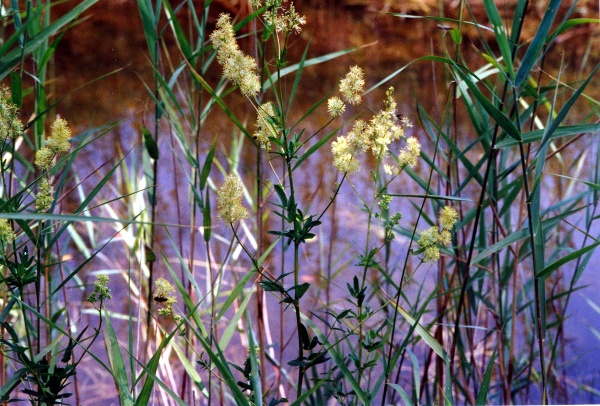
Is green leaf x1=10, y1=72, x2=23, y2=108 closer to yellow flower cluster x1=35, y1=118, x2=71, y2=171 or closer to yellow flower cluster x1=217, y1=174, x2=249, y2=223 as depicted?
yellow flower cluster x1=35, y1=118, x2=71, y2=171

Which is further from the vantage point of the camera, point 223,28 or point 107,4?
point 107,4

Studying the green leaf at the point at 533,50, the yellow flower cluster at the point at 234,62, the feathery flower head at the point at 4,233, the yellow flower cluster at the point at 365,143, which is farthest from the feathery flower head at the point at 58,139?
the green leaf at the point at 533,50

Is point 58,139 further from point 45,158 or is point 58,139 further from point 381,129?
point 381,129

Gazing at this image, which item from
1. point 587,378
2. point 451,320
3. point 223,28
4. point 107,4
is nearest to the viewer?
point 223,28

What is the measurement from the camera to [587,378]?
144 centimetres

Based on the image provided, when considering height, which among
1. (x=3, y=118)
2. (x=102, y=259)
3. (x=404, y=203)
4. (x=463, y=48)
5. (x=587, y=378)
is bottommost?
(x=587, y=378)

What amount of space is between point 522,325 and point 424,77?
0.82m

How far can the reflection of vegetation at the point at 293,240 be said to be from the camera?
758mm

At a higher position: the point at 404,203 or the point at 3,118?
the point at 404,203

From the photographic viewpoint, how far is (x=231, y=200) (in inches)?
28.5

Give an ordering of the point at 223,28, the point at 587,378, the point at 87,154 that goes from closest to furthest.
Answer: the point at 223,28
the point at 587,378
the point at 87,154

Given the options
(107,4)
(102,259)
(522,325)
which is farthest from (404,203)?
(107,4)

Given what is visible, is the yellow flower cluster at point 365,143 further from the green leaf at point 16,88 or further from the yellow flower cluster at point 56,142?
the green leaf at point 16,88

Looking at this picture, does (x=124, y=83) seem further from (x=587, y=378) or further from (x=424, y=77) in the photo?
(x=587, y=378)
